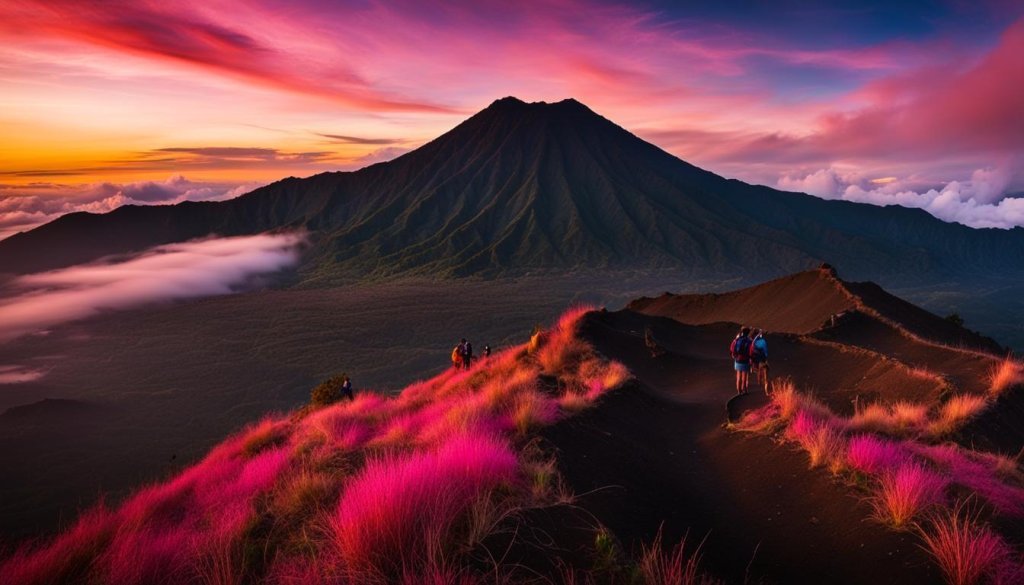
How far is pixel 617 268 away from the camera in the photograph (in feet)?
517

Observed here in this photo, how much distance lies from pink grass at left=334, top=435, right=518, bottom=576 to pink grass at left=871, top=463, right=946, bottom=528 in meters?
4.23

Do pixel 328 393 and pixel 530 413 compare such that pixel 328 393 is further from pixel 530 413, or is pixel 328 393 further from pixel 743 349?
pixel 530 413

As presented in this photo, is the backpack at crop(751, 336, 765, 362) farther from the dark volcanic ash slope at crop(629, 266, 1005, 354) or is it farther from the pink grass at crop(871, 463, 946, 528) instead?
the dark volcanic ash slope at crop(629, 266, 1005, 354)

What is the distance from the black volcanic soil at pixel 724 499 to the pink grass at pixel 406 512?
160cm

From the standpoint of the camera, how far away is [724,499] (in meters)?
7.69

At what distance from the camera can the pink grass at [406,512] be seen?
402cm

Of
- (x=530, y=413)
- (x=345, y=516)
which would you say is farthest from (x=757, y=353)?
(x=345, y=516)

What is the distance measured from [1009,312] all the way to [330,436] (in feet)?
607

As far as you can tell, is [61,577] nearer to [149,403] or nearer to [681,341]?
[681,341]

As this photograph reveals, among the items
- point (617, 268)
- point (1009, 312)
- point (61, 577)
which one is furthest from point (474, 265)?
point (61, 577)

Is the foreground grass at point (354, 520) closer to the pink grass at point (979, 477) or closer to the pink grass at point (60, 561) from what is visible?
the pink grass at point (60, 561)

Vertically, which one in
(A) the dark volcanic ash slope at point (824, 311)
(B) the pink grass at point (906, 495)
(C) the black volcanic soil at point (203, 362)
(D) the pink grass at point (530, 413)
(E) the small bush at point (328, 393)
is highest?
(B) the pink grass at point (906, 495)

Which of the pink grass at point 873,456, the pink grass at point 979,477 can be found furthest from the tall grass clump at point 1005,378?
the pink grass at point 873,456

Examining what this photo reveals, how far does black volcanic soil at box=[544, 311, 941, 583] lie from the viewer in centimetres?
557
